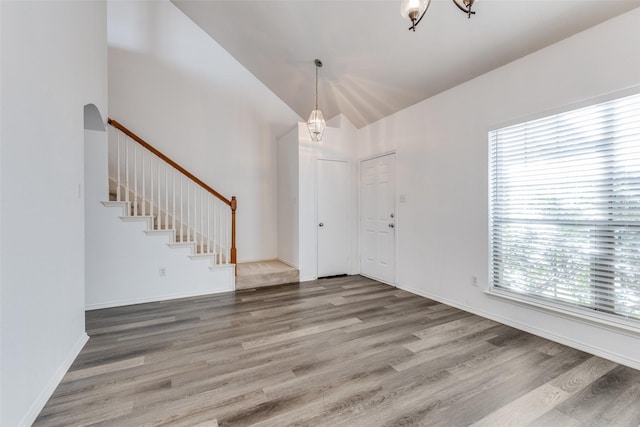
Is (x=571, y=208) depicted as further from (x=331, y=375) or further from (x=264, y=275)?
(x=264, y=275)

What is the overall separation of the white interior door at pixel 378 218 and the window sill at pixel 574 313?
1.57 m

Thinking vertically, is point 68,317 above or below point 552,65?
below

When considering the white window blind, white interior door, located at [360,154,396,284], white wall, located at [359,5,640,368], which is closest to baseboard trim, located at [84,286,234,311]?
white interior door, located at [360,154,396,284]

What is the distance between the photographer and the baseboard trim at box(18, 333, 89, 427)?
1.50 m

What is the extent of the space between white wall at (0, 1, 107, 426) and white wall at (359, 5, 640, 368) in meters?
3.72

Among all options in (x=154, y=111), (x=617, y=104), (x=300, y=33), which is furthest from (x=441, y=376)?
(x=154, y=111)

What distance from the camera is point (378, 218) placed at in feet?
14.8

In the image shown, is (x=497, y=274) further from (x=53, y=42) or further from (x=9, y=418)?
(x=53, y=42)

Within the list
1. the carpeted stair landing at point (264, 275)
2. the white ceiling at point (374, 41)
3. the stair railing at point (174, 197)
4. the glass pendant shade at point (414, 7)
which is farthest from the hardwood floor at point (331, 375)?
the white ceiling at point (374, 41)

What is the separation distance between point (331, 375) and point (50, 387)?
182 cm

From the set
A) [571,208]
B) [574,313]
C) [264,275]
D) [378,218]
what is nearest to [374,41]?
[378,218]

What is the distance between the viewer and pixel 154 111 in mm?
4457

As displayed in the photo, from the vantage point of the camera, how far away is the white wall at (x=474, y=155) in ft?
7.08

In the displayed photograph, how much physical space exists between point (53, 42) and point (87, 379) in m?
2.35
